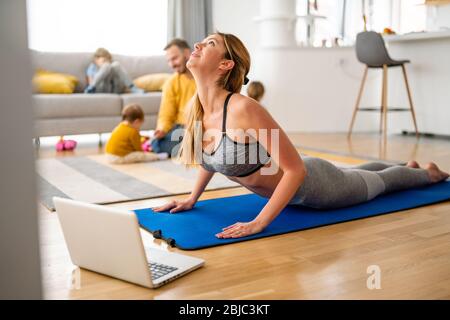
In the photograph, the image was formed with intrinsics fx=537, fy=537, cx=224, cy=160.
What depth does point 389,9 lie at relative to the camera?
5.98 meters

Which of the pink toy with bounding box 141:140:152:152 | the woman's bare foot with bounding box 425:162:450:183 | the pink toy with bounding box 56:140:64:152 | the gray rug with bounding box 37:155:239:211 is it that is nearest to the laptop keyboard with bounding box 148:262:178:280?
the gray rug with bounding box 37:155:239:211

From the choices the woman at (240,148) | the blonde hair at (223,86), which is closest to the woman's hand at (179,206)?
the woman at (240,148)

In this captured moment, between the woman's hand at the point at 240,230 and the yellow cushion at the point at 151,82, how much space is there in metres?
3.57

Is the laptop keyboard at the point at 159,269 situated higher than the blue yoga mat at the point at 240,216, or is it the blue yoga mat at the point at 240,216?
the laptop keyboard at the point at 159,269

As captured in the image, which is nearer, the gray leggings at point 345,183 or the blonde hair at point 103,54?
the gray leggings at point 345,183

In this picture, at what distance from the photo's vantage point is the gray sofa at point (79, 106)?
4.40 metres

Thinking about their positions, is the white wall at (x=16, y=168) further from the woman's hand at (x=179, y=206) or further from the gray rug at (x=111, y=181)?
the gray rug at (x=111, y=181)

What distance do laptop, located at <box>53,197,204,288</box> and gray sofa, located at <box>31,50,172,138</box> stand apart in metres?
2.84

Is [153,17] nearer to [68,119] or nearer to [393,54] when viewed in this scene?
[68,119]

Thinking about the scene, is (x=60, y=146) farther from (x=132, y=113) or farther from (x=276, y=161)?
(x=276, y=161)

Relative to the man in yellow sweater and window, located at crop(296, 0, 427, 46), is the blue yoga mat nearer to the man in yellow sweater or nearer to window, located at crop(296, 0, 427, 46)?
the man in yellow sweater

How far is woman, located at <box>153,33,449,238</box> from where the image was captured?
1779 millimetres
